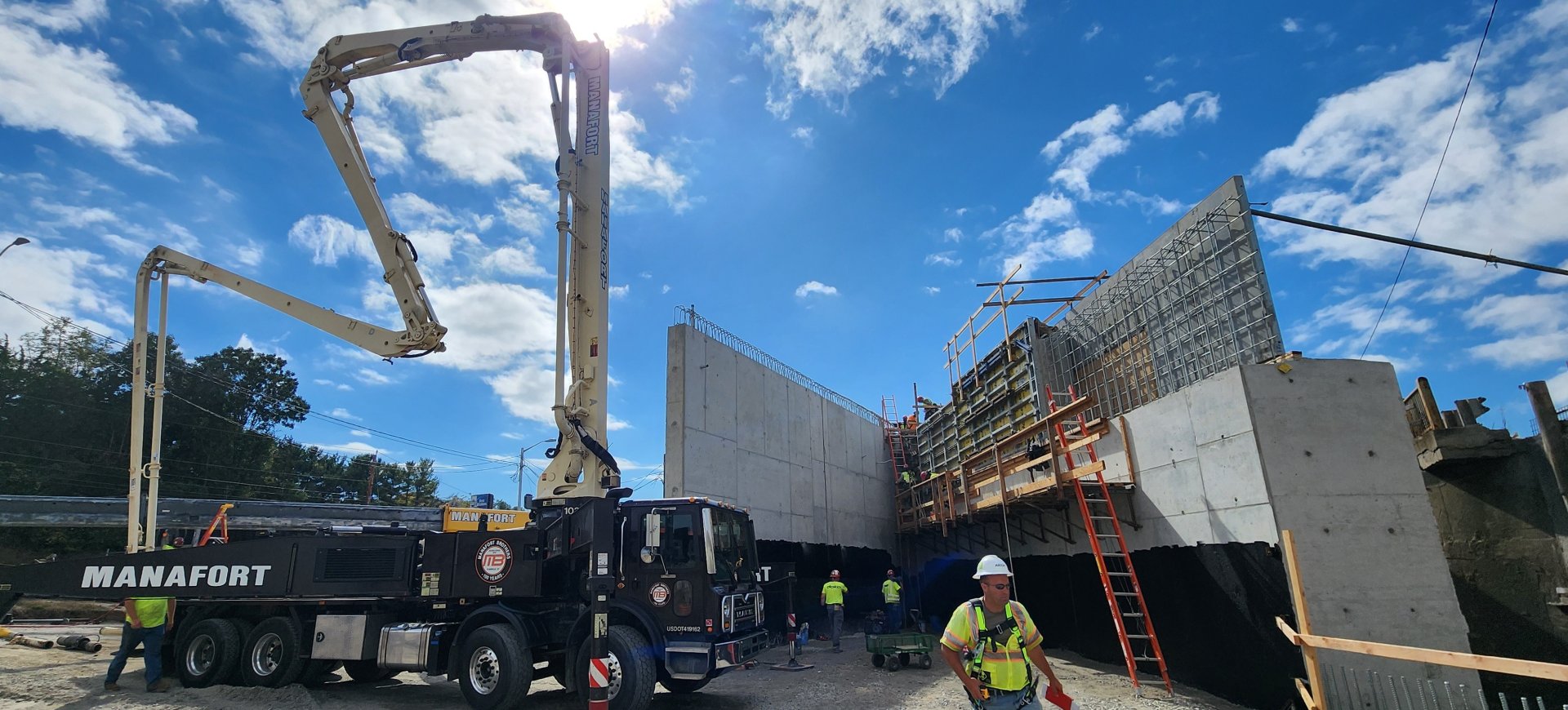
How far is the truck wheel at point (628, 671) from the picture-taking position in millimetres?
8258

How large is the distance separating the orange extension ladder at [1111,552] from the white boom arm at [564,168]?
22.4ft

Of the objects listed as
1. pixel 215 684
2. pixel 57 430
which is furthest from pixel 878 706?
pixel 57 430

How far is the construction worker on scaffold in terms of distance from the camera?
168 inches

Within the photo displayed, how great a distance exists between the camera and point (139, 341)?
1273 centimetres

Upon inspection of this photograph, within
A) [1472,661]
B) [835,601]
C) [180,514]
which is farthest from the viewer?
[180,514]

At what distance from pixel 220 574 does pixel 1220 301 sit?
575 inches

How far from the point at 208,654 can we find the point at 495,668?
15.7 ft

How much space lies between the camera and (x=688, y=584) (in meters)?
8.74

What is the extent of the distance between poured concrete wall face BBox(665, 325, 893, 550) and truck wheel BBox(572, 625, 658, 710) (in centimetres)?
553

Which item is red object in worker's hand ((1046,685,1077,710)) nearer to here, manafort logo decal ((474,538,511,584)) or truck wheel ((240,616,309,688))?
manafort logo decal ((474,538,511,584))

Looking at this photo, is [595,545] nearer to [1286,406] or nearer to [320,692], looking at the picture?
[320,692]

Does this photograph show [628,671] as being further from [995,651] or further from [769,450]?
[769,450]

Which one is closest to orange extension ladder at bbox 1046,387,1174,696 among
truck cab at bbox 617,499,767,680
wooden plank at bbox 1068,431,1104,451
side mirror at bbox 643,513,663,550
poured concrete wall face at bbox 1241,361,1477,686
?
wooden plank at bbox 1068,431,1104,451

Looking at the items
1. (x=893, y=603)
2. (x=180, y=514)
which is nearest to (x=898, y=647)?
(x=893, y=603)
